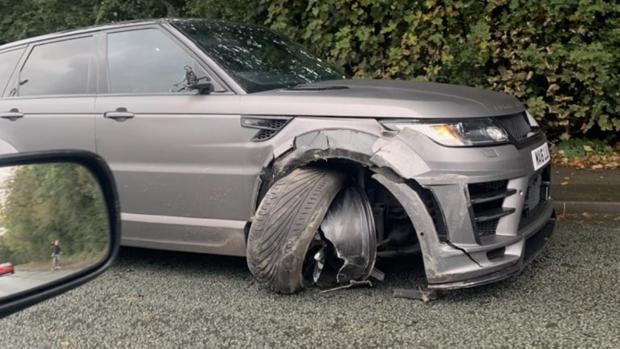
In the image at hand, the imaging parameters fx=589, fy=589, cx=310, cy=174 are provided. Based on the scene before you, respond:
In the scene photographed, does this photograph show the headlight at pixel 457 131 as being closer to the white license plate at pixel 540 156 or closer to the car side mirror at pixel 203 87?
the white license plate at pixel 540 156

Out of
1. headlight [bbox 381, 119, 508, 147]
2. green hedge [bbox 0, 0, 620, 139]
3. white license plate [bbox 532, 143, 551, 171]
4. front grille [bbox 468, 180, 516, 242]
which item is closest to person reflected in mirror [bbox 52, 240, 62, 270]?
headlight [bbox 381, 119, 508, 147]

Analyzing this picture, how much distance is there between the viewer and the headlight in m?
3.32

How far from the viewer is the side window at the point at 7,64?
4816mm

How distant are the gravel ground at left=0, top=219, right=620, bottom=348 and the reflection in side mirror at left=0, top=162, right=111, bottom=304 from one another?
1.51 metres

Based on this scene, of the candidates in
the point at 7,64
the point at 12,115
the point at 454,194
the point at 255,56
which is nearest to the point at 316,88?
the point at 255,56

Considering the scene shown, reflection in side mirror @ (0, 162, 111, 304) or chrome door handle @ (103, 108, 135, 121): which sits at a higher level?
reflection in side mirror @ (0, 162, 111, 304)

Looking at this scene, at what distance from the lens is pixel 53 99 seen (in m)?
4.43

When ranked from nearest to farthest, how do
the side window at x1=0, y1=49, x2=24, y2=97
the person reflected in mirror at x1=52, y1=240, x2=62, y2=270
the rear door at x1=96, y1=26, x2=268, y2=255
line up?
1. the person reflected in mirror at x1=52, y1=240, x2=62, y2=270
2. the rear door at x1=96, y1=26, x2=268, y2=255
3. the side window at x1=0, y1=49, x2=24, y2=97

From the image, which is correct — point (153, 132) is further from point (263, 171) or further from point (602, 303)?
point (602, 303)

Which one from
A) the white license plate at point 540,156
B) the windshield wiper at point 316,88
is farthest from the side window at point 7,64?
the white license plate at point 540,156

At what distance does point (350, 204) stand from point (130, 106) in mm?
1697

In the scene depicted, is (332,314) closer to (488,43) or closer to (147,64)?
(147,64)

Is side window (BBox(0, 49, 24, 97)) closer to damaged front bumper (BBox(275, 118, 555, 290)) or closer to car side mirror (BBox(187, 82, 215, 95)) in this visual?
car side mirror (BBox(187, 82, 215, 95))

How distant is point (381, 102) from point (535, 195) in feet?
3.98
